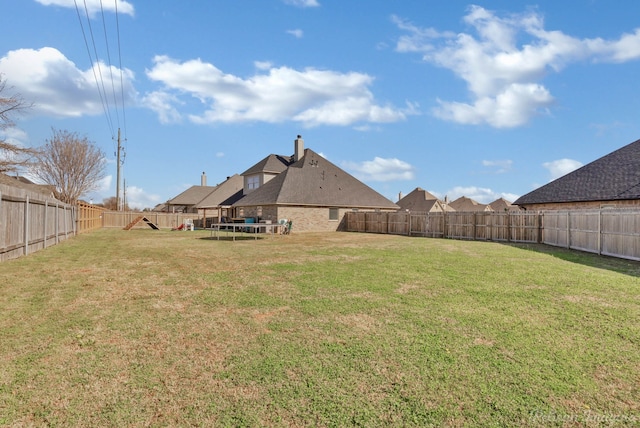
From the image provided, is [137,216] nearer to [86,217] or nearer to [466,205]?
[86,217]

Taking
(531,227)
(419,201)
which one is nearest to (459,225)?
(531,227)

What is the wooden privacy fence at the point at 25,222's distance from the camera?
9664mm

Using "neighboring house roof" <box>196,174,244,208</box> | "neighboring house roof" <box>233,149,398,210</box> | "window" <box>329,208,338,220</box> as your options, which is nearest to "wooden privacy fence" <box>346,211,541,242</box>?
"window" <box>329,208,338,220</box>

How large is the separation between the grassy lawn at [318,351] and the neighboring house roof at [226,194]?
33.4 m

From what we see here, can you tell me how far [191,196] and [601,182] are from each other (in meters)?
48.8

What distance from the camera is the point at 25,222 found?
11.1 meters

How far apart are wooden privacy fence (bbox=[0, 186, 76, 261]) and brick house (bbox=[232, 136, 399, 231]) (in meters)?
15.5

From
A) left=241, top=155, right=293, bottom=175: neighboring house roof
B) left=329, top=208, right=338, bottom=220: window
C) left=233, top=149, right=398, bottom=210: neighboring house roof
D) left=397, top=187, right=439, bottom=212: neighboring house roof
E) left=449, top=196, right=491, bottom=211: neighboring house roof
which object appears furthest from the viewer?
left=449, top=196, right=491, bottom=211: neighboring house roof

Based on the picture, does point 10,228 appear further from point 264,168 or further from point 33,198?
point 264,168

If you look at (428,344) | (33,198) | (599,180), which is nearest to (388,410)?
A: (428,344)

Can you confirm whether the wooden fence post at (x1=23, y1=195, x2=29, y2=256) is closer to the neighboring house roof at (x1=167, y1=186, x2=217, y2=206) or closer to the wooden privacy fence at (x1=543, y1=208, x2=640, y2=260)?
the wooden privacy fence at (x1=543, y1=208, x2=640, y2=260)

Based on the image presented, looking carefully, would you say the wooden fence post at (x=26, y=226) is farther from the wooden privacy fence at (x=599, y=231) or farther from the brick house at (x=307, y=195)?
the wooden privacy fence at (x=599, y=231)

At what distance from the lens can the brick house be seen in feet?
94.6

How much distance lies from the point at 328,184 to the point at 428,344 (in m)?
28.3
